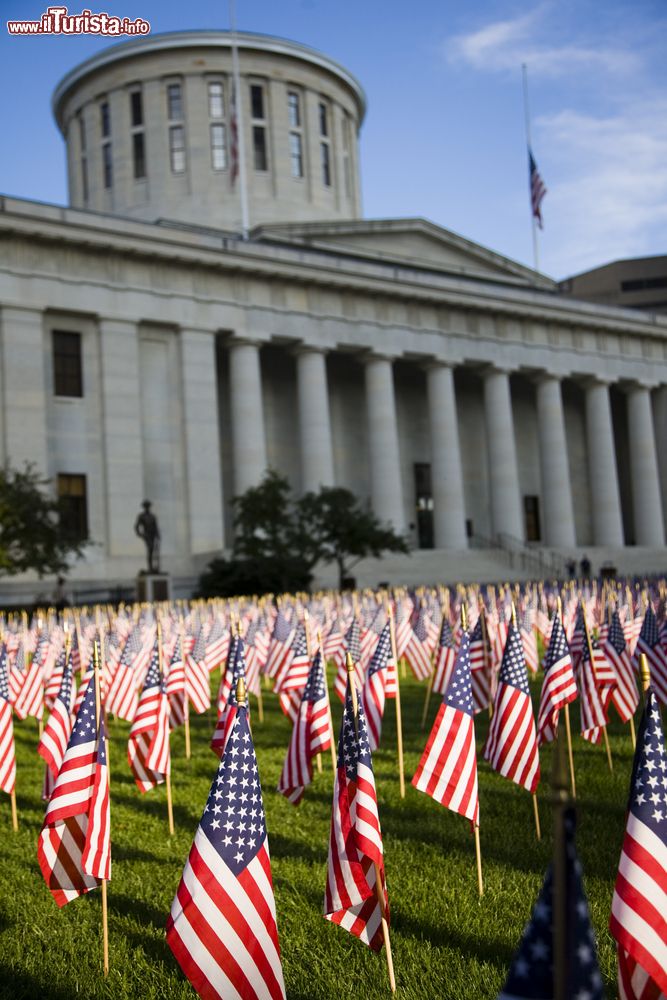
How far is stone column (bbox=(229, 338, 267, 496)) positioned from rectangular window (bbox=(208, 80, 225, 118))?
27023 millimetres

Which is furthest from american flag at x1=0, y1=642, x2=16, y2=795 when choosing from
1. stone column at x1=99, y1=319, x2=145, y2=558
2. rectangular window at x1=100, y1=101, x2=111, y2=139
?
rectangular window at x1=100, y1=101, x2=111, y2=139

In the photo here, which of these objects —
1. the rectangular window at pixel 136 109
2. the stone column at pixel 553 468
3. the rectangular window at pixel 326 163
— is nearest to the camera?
the stone column at pixel 553 468

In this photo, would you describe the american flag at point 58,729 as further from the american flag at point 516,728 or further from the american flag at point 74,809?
the american flag at point 516,728

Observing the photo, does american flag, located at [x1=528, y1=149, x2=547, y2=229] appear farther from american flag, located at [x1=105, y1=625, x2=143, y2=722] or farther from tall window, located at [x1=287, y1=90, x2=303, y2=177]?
american flag, located at [x1=105, y1=625, x2=143, y2=722]

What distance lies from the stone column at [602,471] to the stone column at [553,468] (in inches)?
130

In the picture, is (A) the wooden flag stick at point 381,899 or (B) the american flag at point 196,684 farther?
(B) the american flag at point 196,684

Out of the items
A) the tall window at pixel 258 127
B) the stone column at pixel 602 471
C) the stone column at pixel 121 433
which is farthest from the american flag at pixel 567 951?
the tall window at pixel 258 127

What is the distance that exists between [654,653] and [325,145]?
68.9m

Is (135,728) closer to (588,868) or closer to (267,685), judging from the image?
(588,868)

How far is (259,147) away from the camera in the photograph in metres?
71.6

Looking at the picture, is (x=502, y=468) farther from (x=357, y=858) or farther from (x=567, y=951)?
(x=567, y=951)

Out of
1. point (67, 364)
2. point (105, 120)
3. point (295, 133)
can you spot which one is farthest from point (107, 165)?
point (67, 364)

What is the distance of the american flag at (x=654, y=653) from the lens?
12.4m

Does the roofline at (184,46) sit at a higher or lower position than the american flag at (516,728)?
higher
